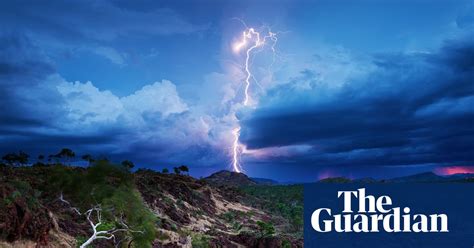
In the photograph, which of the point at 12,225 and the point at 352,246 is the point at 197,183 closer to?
the point at 352,246

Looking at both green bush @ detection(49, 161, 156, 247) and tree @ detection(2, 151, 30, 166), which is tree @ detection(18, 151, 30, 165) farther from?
green bush @ detection(49, 161, 156, 247)

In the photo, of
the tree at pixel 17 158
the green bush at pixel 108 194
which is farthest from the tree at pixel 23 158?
the green bush at pixel 108 194

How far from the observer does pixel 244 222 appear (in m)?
73.8

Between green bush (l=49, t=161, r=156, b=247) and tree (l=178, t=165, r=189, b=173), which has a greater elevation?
tree (l=178, t=165, r=189, b=173)

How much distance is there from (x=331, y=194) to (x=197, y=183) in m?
75.1

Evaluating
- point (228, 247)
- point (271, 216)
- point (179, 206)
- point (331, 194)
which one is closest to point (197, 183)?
point (271, 216)

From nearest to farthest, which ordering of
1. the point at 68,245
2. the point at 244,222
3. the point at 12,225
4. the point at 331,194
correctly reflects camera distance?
1. the point at 12,225
2. the point at 68,245
3. the point at 244,222
4. the point at 331,194

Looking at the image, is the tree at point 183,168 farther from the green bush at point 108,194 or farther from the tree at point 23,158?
the green bush at point 108,194

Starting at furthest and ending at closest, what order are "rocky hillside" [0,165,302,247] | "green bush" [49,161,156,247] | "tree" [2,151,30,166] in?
"tree" [2,151,30,166]
"green bush" [49,161,156,247]
"rocky hillside" [0,165,302,247]

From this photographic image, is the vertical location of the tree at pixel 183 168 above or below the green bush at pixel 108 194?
above

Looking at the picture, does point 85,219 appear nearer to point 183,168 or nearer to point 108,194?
point 108,194

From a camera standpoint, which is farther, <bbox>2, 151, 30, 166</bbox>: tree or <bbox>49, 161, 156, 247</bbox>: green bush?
<bbox>2, 151, 30, 166</bbox>: tree

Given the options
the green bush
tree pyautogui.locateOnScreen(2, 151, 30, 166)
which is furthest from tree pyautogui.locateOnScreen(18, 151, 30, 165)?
the green bush

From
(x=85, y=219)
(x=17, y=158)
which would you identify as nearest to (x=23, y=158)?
(x=17, y=158)
